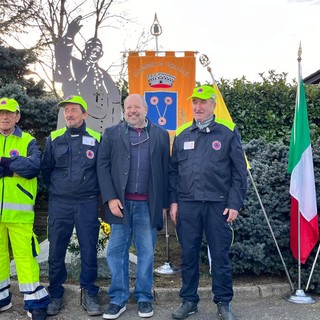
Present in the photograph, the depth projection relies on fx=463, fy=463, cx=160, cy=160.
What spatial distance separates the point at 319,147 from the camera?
5691mm

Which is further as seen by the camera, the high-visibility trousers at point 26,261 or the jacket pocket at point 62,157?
the jacket pocket at point 62,157

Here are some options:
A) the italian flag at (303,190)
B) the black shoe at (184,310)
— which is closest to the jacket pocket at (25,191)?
the black shoe at (184,310)

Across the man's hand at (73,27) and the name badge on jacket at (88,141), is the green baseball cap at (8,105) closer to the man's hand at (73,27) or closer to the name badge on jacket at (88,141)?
the name badge on jacket at (88,141)

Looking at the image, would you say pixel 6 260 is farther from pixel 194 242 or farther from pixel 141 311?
pixel 194 242

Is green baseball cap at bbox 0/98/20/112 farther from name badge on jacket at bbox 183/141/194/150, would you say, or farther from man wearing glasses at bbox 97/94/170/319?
name badge on jacket at bbox 183/141/194/150

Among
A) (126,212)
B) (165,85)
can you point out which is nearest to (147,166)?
(126,212)

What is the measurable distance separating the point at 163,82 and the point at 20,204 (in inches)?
101

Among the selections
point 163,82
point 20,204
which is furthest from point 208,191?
point 163,82

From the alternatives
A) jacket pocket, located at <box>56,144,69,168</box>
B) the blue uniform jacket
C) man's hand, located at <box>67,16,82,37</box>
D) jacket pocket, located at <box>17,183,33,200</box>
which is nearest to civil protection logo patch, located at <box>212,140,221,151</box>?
the blue uniform jacket

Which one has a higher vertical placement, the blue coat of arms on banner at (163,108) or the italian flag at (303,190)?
the blue coat of arms on banner at (163,108)

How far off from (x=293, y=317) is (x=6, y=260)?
9.09ft

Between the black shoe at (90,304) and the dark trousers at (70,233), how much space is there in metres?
0.05

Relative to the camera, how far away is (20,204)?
4164 millimetres

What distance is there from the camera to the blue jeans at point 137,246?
426 centimetres
